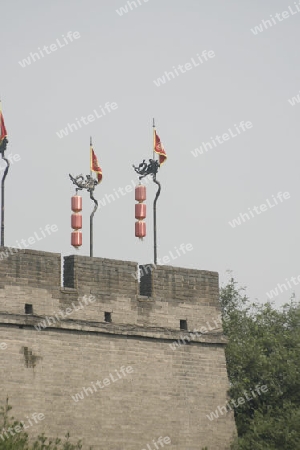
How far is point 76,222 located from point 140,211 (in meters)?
1.71

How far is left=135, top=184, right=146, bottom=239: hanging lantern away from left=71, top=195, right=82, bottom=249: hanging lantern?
146 cm

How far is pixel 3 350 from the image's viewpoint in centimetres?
2703

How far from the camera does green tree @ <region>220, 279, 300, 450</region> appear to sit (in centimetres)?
3095

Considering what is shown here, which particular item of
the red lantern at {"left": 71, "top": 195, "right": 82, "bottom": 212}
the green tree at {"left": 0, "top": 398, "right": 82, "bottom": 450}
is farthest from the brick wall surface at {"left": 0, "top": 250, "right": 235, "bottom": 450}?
the red lantern at {"left": 71, "top": 195, "right": 82, "bottom": 212}

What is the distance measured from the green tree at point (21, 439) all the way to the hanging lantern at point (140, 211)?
5.84 m

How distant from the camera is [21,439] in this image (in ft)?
83.6

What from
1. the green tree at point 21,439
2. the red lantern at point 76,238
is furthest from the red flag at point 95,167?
the green tree at point 21,439

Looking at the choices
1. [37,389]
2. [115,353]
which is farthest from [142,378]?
[37,389]

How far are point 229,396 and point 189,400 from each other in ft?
4.56

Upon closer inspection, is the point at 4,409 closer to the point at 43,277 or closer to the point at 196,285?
the point at 43,277

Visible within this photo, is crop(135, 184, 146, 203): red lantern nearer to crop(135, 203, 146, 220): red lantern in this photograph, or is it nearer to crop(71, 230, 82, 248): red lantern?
crop(135, 203, 146, 220): red lantern

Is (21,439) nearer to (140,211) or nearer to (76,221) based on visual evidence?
(76,221)

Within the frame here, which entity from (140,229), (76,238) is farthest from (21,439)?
(140,229)

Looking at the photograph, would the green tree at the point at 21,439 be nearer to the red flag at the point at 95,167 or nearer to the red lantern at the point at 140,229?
the red lantern at the point at 140,229
